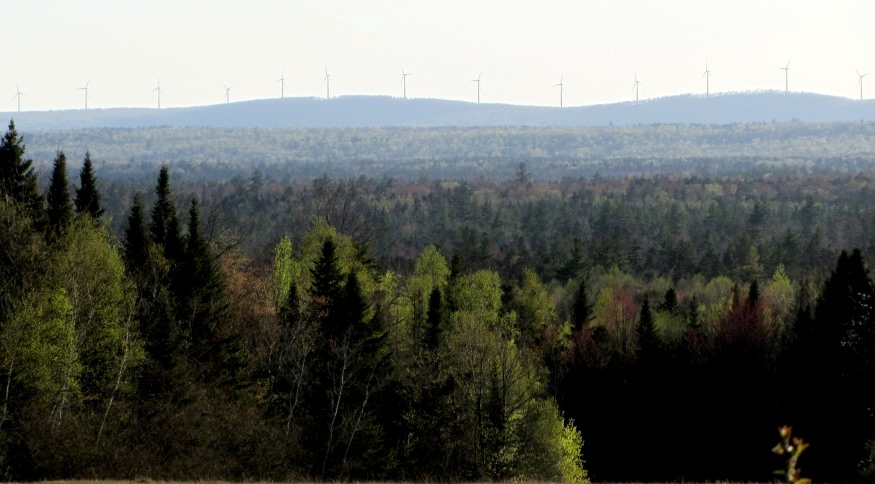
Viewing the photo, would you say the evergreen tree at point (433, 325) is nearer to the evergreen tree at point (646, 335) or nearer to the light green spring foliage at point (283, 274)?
the light green spring foliage at point (283, 274)

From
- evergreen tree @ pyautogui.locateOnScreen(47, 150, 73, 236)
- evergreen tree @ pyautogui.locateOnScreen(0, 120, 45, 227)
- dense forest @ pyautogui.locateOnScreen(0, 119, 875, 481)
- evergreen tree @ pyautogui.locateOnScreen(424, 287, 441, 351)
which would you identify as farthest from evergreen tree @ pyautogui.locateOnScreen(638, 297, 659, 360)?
evergreen tree @ pyautogui.locateOnScreen(0, 120, 45, 227)

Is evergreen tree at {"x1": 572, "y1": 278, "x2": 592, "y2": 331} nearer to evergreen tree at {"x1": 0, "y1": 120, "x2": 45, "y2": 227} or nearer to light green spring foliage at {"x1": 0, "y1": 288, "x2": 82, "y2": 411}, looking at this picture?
evergreen tree at {"x1": 0, "y1": 120, "x2": 45, "y2": 227}

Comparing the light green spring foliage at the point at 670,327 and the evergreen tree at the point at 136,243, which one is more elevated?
the evergreen tree at the point at 136,243

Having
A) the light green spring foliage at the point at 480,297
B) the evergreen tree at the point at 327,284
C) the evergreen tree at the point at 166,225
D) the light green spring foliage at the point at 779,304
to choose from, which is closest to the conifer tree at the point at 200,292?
the evergreen tree at the point at 166,225

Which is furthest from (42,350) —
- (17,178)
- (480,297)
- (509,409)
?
(480,297)

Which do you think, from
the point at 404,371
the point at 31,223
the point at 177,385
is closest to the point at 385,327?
the point at 404,371

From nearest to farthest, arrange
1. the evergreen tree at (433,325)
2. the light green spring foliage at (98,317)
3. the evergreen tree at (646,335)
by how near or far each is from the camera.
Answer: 1. the light green spring foliage at (98,317)
2. the evergreen tree at (433,325)
3. the evergreen tree at (646,335)
